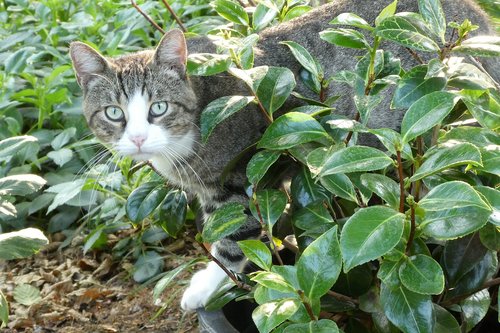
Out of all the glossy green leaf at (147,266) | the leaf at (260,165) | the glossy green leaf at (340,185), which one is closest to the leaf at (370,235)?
the glossy green leaf at (340,185)

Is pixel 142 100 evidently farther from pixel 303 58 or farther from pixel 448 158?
pixel 448 158

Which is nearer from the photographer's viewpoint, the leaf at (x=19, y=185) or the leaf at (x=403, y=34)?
the leaf at (x=403, y=34)

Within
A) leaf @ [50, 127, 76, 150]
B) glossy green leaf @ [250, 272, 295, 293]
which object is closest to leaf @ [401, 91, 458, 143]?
glossy green leaf @ [250, 272, 295, 293]

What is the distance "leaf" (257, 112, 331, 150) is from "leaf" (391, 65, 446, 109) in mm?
156

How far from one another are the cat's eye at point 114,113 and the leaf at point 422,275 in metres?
1.28

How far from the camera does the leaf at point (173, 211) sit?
A: 200 cm

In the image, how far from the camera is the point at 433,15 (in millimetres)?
1463

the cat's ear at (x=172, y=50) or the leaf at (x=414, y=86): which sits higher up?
the leaf at (x=414, y=86)

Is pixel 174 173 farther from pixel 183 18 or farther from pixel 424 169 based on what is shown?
pixel 183 18

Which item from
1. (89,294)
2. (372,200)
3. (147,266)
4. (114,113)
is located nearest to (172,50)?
(114,113)

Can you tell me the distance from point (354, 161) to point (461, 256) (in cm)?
39

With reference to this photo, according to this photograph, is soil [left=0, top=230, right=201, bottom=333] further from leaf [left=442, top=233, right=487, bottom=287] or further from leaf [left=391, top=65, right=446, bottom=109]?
leaf [left=391, top=65, right=446, bottom=109]

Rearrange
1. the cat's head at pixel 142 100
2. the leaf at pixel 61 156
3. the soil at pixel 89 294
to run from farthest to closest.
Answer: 1. the leaf at pixel 61 156
2. the soil at pixel 89 294
3. the cat's head at pixel 142 100

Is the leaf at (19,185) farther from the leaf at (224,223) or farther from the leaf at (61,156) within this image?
the leaf at (61,156)
